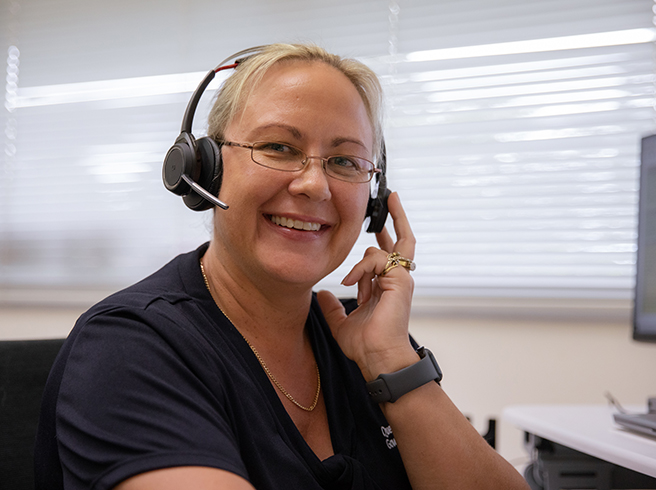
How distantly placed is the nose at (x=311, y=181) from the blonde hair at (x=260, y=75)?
0.17 m

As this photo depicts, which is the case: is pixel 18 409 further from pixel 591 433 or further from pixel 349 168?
pixel 591 433

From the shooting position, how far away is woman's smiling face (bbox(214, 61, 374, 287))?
971mm

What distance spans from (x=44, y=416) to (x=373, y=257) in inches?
26.5

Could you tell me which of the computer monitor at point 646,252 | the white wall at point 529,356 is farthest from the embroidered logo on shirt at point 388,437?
the white wall at point 529,356

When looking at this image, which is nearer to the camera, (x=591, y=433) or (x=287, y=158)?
(x=287, y=158)

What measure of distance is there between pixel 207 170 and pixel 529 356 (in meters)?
1.58

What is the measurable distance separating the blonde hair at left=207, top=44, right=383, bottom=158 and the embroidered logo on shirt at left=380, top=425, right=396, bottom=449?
62 cm

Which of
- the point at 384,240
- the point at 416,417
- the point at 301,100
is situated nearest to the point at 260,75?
the point at 301,100

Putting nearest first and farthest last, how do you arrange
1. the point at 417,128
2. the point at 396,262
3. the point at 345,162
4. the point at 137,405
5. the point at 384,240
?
the point at 137,405 < the point at 345,162 < the point at 396,262 < the point at 384,240 < the point at 417,128

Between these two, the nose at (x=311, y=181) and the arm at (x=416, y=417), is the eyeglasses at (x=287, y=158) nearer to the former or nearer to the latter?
the nose at (x=311, y=181)

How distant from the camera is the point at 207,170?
988mm

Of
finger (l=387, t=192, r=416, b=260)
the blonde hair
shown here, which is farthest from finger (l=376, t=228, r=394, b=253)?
the blonde hair

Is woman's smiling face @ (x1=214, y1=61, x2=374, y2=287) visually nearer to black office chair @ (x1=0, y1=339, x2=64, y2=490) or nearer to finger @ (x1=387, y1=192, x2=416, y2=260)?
finger @ (x1=387, y1=192, x2=416, y2=260)

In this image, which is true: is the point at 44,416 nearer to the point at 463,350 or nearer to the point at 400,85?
the point at 463,350
